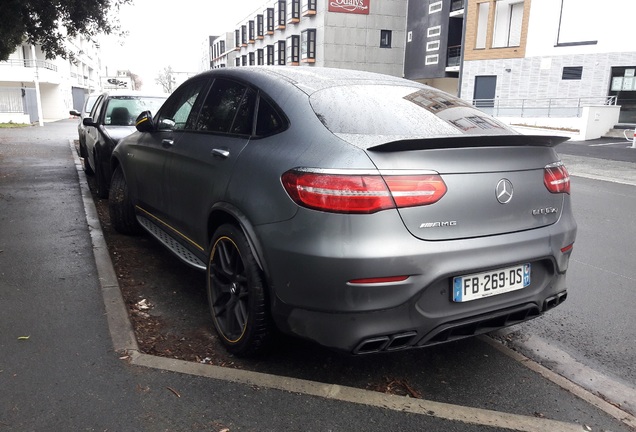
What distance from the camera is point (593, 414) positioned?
2717 millimetres

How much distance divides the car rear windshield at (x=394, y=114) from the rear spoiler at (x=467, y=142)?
0.20 m

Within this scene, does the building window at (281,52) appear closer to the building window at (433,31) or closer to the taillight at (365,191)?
the building window at (433,31)

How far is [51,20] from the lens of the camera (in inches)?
501

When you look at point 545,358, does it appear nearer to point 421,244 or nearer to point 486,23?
point 421,244

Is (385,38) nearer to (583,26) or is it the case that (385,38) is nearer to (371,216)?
(583,26)

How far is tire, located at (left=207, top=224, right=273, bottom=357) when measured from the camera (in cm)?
287

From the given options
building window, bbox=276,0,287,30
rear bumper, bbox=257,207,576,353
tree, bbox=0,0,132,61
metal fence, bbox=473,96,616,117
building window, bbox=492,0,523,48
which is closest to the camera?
rear bumper, bbox=257,207,576,353

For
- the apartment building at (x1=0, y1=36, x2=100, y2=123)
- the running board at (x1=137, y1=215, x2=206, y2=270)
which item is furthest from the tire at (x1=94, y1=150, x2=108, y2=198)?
the apartment building at (x1=0, y1=36, x2=100, y2=123)

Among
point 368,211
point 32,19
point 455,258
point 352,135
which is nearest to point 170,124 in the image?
point 352,135

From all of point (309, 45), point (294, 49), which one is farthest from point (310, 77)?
point (294, 49)

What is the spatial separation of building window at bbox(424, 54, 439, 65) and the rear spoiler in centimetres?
4088

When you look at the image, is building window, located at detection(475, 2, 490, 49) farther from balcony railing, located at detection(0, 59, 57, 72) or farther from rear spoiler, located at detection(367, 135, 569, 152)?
rear spoiler, located at detection(367, 135, 569, 152)

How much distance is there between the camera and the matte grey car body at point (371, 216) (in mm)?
2475

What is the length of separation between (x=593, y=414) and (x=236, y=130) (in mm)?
2641
